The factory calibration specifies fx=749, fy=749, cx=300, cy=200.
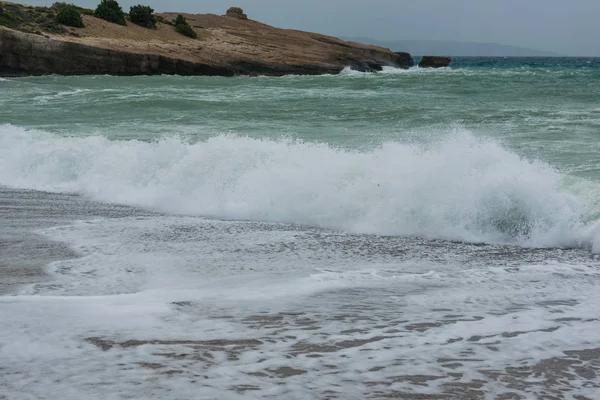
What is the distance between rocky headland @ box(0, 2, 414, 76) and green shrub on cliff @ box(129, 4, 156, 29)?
515 mm

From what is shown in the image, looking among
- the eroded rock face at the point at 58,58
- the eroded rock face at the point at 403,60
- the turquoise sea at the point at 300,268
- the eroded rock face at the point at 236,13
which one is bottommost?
the turquoise sea at the point at 300,268

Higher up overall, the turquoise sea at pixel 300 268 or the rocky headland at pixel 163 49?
the rocky headland at pixel 163 49

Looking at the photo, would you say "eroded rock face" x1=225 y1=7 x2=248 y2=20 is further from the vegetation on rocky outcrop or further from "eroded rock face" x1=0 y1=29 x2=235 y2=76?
"eroded rock face" x1=0 y1=29 x2=235 y2=76

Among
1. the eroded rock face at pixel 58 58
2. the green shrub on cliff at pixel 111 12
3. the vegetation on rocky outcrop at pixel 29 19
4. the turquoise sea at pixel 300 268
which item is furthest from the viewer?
the green shrub on cliff at pixel 111 12

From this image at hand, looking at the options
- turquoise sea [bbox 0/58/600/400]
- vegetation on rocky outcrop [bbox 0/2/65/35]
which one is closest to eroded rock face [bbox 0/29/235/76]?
vegetation on rocky outcrop [bbox 0/2/65/35]

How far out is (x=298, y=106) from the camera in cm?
2320

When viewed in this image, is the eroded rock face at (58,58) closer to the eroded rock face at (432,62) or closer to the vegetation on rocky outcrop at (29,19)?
the vegetation on rocky outcrop at (29,19)

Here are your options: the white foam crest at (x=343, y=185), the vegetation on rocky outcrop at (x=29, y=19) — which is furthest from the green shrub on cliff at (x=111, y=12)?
the white foam crest at (x=343, y=185)

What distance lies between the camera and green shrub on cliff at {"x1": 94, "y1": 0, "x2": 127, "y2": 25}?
5228 centimetres

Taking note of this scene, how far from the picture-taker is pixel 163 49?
4600cm

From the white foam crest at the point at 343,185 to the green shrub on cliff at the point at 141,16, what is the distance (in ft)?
140

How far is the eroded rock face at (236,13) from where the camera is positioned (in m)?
64.4

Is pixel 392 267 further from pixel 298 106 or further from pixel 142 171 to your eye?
pixel 298 106

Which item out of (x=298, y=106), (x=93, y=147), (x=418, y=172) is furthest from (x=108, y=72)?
(x=418, y=172)
